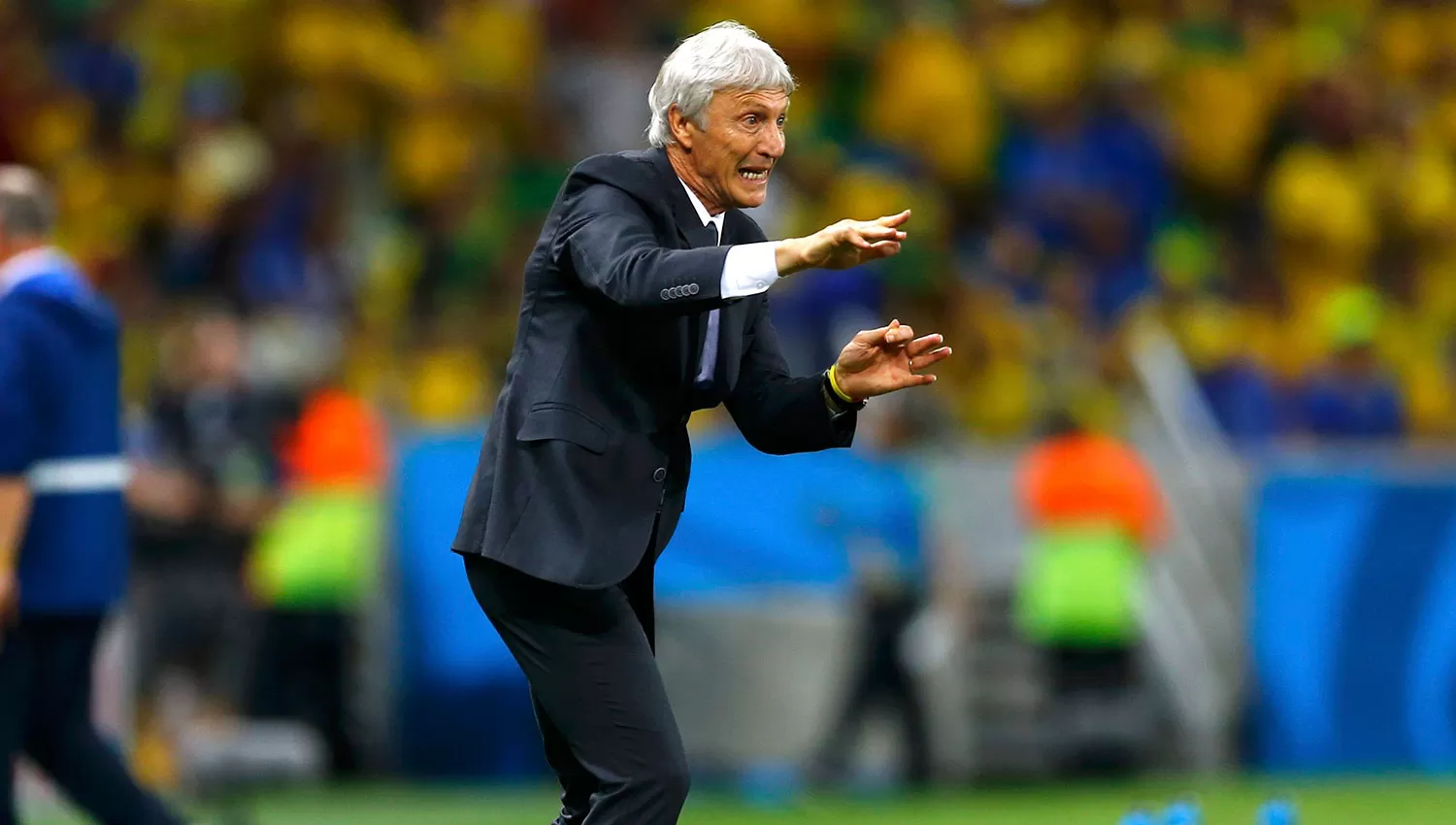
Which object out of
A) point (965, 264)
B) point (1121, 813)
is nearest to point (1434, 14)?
point (965, 264)

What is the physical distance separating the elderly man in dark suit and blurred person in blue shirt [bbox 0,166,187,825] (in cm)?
196

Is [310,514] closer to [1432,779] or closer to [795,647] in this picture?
[795,647]

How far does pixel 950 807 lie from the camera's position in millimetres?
10672

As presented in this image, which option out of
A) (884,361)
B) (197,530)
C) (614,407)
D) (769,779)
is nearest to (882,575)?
(769,779)

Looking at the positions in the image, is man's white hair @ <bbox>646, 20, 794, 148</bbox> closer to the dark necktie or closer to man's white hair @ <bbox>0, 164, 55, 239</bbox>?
the dark necktie

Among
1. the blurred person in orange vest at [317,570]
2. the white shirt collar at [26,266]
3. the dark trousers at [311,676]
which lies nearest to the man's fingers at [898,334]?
the white shirt collar at [26,266]

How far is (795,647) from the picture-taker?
448 inches

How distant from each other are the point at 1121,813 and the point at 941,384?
406cm

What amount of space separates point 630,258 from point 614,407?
448mm

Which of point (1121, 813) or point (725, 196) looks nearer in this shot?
point (725, 196)

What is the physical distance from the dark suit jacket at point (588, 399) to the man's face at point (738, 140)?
9cm

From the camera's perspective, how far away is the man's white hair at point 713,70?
4.93 meters

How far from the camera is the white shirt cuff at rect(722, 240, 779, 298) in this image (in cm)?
457

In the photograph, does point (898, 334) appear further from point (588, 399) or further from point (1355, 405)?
point (1355, 405)
